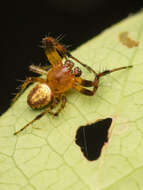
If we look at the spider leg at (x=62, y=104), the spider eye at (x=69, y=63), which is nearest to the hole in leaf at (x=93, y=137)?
the spider leg at (x=62, y=104)

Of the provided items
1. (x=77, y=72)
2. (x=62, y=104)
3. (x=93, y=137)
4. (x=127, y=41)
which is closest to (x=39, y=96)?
(x=62, y=104)

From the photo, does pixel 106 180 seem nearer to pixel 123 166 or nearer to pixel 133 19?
pixel 123 166

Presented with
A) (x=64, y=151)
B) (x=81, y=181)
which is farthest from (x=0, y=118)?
Result: (x=81, y=181)

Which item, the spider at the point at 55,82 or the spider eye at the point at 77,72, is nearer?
the spider at the point at 55,82

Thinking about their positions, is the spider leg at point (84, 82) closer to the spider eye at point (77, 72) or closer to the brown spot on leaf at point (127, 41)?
the spider eye at point (77, 72)

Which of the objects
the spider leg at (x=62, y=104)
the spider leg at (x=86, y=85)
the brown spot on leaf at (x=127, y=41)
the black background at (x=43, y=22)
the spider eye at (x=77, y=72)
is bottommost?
the black background at (x=43, y=22)

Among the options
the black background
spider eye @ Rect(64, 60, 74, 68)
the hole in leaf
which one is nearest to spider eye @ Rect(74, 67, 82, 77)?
spider eye @ Rect(64, 60, 74, 68)

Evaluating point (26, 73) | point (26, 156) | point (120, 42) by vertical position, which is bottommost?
point (26, 73)
